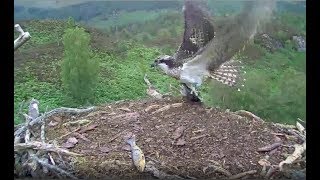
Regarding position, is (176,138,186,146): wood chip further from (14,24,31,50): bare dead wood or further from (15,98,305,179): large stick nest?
(14,24,31,50): bare dead wood

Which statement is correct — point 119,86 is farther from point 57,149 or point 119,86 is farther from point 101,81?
point 57,149

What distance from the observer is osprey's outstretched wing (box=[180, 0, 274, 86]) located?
3.27 metres

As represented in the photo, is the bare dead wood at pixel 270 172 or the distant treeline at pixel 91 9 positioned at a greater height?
the distant treeline at pixel 91 9

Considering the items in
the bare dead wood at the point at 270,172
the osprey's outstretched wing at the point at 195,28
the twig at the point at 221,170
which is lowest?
the bare dead wood at the point at 270,172

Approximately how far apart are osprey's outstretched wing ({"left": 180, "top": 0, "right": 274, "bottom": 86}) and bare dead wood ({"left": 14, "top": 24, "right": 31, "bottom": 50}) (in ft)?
2.90

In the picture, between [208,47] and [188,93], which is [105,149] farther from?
[208,47]

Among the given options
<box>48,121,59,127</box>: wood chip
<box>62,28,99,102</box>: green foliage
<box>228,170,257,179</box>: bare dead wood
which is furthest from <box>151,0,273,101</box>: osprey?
<box>48,121,59,127</box>: wood chip

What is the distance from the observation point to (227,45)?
132 inches

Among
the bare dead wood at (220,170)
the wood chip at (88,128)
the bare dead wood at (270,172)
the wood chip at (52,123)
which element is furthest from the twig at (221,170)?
the wood chip at (52,123)

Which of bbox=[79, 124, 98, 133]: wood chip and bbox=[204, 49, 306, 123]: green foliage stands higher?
bbox=[204, 49, 306, 123]: green foliage

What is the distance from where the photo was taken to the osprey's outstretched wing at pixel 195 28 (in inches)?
130

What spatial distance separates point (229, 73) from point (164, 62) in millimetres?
369

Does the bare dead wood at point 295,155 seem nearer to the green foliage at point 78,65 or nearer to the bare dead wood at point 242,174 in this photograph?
the bare dead wood at point 242,174
